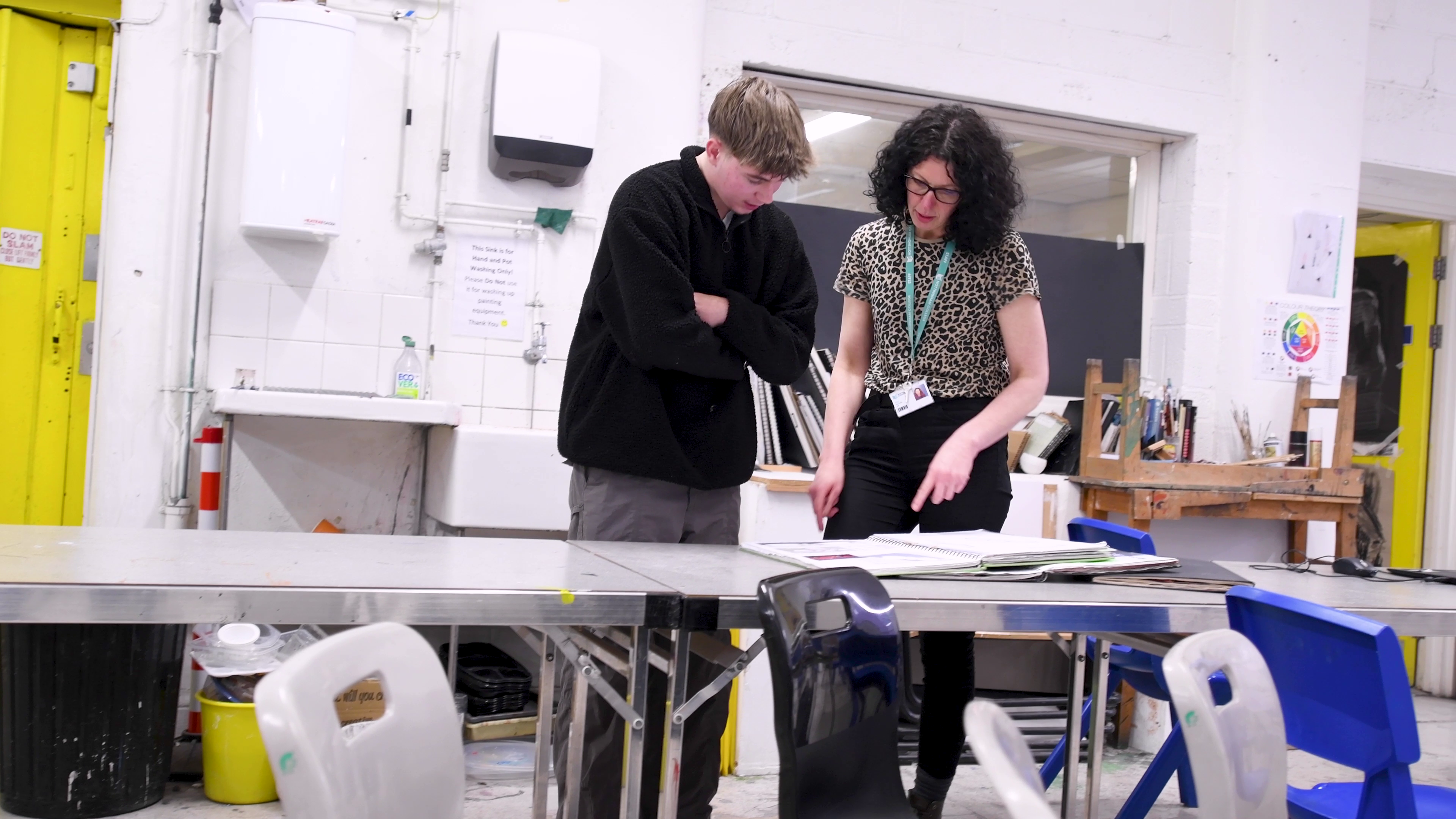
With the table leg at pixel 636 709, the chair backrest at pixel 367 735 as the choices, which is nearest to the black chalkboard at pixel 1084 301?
the table leg at pixel 636 709

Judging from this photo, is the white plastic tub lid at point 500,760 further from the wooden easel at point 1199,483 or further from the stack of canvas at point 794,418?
the wooden easel at point 1199,483

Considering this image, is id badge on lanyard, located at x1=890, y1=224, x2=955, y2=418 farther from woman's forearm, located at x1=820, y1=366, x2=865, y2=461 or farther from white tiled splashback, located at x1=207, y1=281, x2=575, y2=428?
white tiled splashback, located at x1=207, y1=281, x2=575, y2=428

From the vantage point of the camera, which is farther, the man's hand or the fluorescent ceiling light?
the fluorescent ceiling light

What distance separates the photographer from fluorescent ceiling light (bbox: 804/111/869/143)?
384 cm

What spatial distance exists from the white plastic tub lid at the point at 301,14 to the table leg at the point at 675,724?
7.82ft

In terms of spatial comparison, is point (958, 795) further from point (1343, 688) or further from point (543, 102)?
point (543, 102)

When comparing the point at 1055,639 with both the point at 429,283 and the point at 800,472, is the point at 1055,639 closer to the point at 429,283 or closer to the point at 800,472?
the point at 800,472

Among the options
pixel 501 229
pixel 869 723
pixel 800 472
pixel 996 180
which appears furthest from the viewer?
pixel 501 229

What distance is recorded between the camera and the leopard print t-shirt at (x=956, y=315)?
1988 mm

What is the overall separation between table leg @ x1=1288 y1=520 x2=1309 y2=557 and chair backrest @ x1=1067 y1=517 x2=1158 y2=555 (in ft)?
5.50

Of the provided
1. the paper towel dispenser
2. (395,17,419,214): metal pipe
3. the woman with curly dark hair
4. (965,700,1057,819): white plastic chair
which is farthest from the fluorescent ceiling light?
(965,700,1057,819): white plastic chair

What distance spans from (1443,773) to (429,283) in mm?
3468

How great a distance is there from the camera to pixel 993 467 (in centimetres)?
198

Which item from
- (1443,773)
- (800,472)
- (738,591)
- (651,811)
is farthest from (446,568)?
(1443,773)
